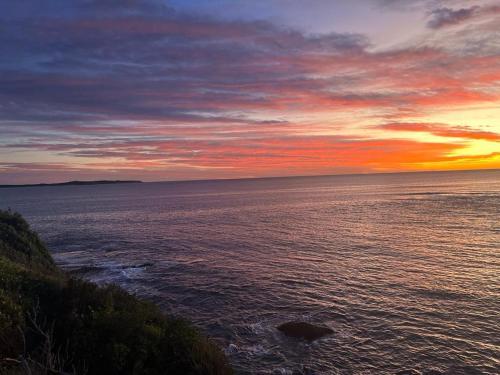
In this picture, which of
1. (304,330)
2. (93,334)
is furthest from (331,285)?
(93,334)

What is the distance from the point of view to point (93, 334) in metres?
14.2

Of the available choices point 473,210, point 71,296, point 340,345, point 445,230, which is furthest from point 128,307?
point 473,210

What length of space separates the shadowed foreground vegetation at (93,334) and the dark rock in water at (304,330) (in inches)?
313

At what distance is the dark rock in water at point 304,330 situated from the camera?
2181 centimetres

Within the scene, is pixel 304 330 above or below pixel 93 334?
below

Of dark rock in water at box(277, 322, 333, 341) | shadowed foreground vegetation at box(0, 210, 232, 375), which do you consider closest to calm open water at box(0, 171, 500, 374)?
dark rock in water at box(277, 322, 333, 341)

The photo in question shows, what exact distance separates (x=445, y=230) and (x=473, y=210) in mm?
26034

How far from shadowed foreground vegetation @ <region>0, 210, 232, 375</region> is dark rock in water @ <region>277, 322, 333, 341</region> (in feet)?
26.0

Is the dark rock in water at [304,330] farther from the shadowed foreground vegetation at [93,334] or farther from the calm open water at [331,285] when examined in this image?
the shadowed foreground vegetation at [93,334]

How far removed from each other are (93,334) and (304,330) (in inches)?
486

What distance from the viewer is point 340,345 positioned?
20.5m

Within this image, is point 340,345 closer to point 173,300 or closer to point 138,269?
point 173,300

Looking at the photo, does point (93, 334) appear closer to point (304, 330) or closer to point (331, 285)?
point (304, 330)

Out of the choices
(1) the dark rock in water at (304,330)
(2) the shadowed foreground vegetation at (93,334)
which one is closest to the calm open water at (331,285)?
(1) the dark rock in water at (304,330)
